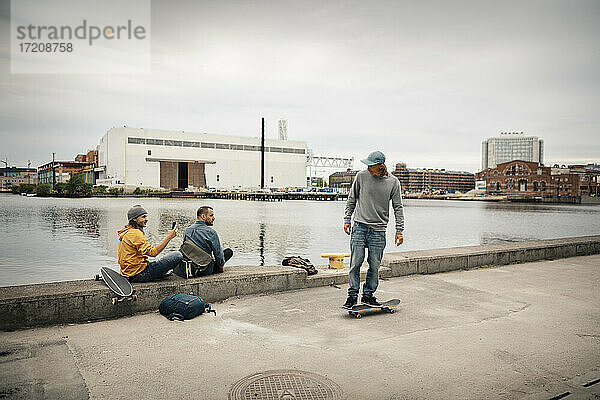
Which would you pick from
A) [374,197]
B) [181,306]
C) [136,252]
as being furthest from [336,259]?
[136,252]

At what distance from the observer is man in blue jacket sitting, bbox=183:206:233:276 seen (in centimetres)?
730

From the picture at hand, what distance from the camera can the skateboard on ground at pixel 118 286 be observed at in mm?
6160

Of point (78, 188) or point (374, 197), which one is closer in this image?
point (374, 197)

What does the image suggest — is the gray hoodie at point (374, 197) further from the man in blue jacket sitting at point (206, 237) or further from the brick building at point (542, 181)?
the brick building at point (542, 181)

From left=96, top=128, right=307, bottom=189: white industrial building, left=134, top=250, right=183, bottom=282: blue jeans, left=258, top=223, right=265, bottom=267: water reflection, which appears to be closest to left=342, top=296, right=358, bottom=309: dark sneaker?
left=134, top=250, right=183, bottom=282: blue jeans

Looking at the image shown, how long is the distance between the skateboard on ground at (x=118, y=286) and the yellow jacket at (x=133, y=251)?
30cm

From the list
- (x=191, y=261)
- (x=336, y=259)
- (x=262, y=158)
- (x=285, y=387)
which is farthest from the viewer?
(x=262, y=158)

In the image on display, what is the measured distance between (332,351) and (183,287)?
8.97 ft

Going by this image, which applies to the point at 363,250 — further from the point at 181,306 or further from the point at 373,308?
the point at 181,306

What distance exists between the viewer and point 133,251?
6719mm

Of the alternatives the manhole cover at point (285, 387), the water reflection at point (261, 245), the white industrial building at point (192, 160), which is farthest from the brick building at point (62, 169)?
the manhole cover at point (285, 387)

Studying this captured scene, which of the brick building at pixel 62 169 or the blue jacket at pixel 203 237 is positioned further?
the brick building at pixel 62 169

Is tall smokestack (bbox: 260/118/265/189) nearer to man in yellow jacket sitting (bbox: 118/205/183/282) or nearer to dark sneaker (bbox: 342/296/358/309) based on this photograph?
man in yellow jacket sitting (bbox: 118/205/183/282)

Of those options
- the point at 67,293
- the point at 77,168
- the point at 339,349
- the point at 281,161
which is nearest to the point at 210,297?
the point at 67,293
